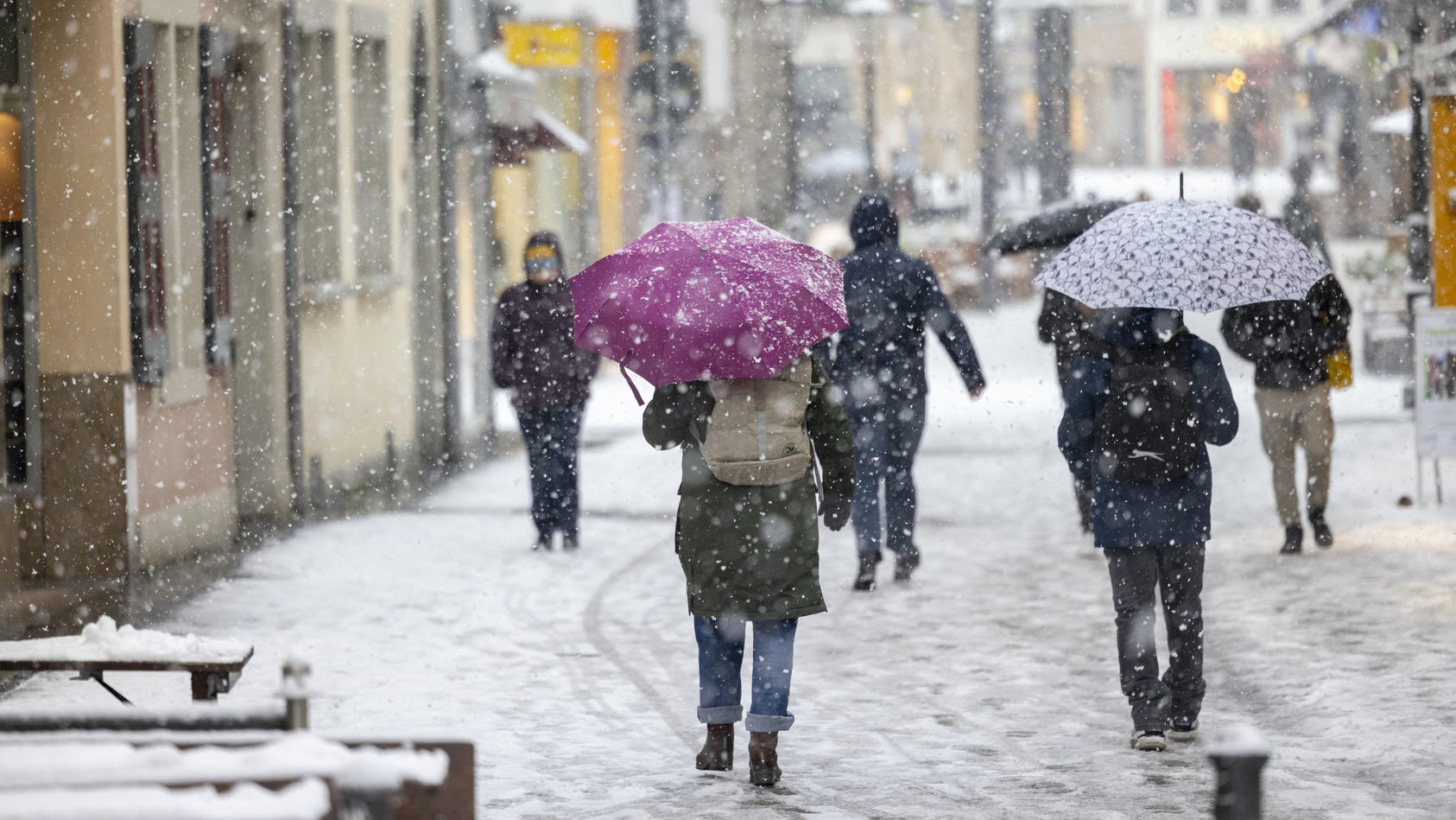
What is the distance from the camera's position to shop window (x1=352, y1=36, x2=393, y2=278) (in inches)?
646

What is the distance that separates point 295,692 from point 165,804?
598 mm

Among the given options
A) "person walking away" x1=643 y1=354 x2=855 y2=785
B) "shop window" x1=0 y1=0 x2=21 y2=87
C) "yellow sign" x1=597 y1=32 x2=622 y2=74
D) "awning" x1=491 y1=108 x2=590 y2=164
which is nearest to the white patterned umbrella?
"person walking away" x1=643 y1=354 x2=855 y2=785

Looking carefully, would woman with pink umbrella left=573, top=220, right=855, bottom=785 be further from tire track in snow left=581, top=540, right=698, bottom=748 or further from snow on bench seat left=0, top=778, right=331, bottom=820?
snow on bench seat left=0, top=778, right=331, bottom=820

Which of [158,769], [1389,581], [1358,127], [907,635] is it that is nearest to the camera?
[158,769]

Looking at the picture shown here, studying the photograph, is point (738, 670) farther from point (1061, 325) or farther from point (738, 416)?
point (1061, 325)

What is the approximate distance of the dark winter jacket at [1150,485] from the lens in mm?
6703

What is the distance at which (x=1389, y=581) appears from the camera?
402 inches

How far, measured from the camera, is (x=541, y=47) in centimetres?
2125

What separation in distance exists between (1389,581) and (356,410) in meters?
8.03

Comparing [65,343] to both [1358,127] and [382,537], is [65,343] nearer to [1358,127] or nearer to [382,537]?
[382,537]

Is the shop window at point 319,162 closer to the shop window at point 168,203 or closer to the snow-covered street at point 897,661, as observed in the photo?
the snow-covered street at point 897,661

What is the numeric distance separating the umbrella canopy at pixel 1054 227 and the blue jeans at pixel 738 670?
5374 millimetres

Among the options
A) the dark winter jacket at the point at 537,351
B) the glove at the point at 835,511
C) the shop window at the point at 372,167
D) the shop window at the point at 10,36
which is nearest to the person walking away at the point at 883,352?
the dark winter jacket at the point at 537,351

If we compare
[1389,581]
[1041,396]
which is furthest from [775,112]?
[1389,581]
